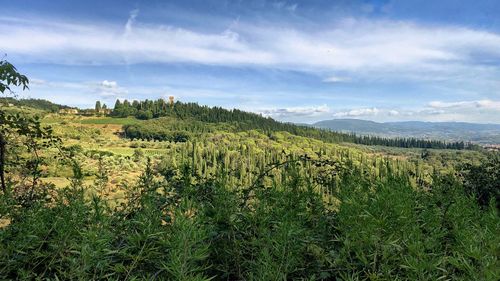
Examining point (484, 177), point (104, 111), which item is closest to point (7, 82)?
point (484, 177)

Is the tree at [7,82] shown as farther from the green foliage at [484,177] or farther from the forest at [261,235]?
the green foliage at [484,177]

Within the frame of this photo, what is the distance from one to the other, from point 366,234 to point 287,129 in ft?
651

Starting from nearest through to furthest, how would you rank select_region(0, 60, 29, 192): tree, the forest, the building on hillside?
the forest, select_region(0, 60, 29, 192): tree, the building on hillside

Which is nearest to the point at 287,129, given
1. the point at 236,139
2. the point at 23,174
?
the point at 236,139

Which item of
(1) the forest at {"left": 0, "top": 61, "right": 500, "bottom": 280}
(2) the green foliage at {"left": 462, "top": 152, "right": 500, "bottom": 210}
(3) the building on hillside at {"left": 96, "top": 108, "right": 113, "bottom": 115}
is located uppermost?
(3) the building on hillside at {"left": 96, "top": 108, "right": 113, "bottom": 115}

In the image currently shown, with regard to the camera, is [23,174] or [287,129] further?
[287,129]

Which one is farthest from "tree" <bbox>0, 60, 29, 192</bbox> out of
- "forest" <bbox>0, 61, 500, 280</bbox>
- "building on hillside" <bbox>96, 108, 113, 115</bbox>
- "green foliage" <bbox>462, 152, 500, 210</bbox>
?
"building on hillside" <bbox>96, 108, 113, 115</bbox>

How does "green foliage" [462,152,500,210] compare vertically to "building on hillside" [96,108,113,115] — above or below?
below

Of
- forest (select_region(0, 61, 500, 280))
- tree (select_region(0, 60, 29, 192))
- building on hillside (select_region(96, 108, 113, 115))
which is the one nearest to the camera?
forest (select_region(0, 61, 500, 280))

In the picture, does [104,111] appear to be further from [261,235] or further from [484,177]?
[261,235]

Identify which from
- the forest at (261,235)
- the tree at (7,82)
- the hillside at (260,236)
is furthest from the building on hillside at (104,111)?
the hillside at (260,236)

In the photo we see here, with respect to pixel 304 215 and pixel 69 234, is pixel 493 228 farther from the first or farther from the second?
pixel 69 234

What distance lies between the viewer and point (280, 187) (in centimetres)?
303

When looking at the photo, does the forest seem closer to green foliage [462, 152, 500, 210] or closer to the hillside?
the hillside
